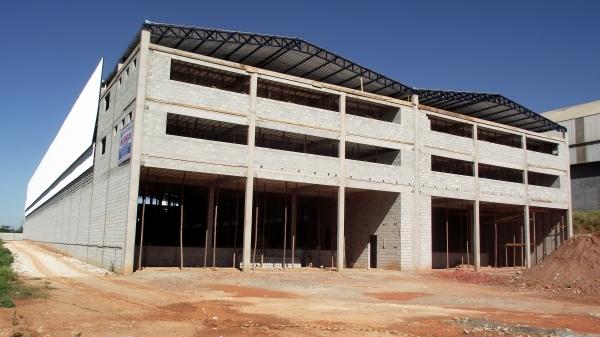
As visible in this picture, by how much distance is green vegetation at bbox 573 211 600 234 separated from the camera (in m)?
51.8

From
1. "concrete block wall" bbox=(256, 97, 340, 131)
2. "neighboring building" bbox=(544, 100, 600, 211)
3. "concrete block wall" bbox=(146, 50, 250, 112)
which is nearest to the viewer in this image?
"concrete block wall" bbox=(146, 50, 250, 112)

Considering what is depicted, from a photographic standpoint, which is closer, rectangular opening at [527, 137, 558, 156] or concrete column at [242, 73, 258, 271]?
concrete column at [242, 73, 258, 271]

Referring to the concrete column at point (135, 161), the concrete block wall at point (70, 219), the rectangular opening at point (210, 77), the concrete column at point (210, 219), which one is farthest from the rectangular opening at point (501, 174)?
the concrete block wall at point (70, 219)

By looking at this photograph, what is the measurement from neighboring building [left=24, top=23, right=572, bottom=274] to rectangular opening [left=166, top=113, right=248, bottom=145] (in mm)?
134

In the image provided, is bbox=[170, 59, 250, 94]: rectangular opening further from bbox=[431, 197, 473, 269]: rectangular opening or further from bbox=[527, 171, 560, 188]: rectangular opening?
bbox=[527, 171, 560, 188]: rectangular opening

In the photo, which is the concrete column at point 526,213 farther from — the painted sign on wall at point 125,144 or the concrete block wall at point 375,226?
the painted sign on wall at point 125,144

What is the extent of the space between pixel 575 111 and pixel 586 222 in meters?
14.7

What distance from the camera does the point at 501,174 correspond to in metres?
47.2

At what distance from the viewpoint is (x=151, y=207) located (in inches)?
1646

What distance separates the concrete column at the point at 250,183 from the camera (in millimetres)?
29609

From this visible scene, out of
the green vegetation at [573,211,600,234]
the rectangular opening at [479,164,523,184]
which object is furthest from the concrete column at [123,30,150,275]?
the green vegetation at [573,211,600,234]

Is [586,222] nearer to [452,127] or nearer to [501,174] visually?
[501,174]

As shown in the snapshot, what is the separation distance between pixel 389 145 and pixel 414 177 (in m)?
3.04

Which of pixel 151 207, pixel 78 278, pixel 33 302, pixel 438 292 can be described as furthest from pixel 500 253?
pixel 33 302
